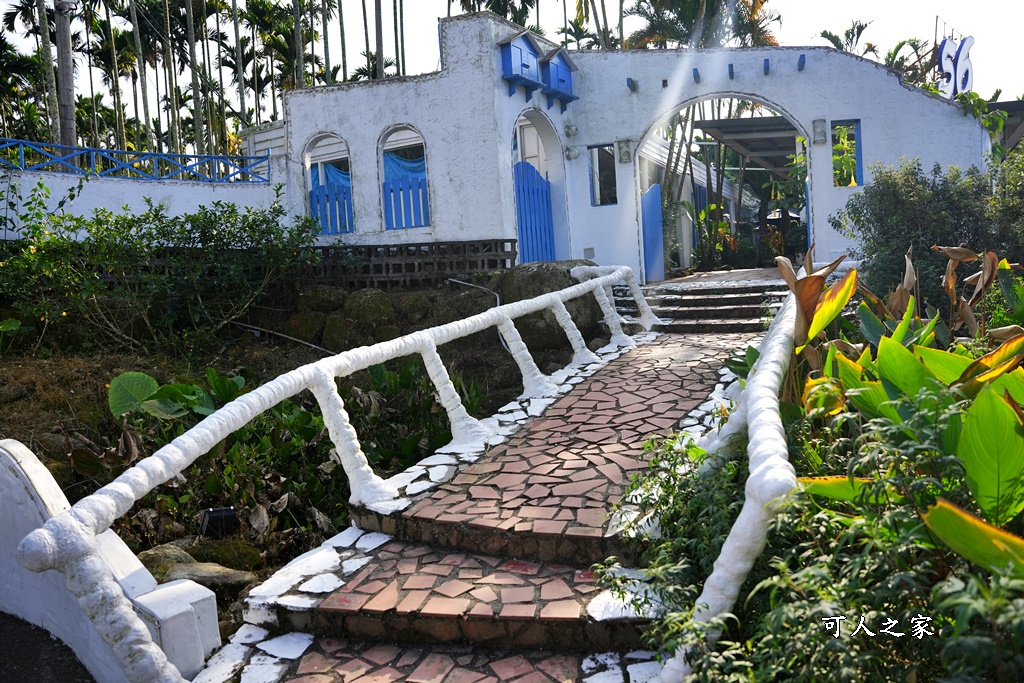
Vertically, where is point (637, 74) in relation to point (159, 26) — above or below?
below

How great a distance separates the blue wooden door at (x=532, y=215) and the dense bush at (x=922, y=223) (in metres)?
4.53

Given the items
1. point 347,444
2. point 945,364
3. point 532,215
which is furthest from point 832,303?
point 532,215

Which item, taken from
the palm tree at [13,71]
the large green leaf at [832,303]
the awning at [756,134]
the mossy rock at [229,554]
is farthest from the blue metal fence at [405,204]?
the palm tree at [13,71]

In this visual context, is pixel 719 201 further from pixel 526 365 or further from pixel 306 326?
pixel 526 365

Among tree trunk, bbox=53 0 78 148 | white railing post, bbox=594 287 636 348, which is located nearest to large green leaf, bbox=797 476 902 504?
white railing post, bbox=594 287 636 348

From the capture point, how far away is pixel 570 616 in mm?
3521

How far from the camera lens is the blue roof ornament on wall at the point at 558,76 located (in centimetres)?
1152

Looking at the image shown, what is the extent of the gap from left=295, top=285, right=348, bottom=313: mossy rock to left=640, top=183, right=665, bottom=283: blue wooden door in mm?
4616

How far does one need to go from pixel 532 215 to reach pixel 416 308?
2.51 metres

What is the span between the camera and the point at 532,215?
39.4 feet

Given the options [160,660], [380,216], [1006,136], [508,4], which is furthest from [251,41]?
[160,660]

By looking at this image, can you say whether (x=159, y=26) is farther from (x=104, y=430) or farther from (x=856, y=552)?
(x=856, y=552)

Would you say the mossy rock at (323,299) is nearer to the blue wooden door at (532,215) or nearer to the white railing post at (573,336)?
the blue wooden door at (532,215)

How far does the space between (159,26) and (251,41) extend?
3200 mm
